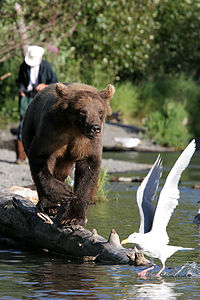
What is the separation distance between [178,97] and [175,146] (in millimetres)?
4419

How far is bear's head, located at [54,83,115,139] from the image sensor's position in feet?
24.3

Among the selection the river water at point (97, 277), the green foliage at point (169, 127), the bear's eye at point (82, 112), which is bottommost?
the green foliage at point (169, 127)

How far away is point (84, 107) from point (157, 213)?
1.34 metres

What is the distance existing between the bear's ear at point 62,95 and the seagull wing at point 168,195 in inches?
53.7

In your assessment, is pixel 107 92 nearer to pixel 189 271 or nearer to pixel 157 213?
pixel 157 213

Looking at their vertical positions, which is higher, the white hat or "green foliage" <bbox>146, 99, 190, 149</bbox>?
the white hat

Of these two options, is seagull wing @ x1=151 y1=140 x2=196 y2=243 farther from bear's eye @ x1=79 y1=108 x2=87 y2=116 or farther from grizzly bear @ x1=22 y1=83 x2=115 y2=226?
bear's eye @ x1=79 y1=108 x2=87 y2=116

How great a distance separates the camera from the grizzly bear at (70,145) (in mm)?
7539

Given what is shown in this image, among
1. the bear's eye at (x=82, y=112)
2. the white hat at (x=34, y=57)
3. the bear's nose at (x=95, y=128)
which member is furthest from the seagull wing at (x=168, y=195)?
the white hat at (x=34, y=57)

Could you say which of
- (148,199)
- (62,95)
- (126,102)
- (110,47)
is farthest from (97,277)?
(126,102)

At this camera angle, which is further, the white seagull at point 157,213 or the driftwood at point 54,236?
the driftwood at point 54,236

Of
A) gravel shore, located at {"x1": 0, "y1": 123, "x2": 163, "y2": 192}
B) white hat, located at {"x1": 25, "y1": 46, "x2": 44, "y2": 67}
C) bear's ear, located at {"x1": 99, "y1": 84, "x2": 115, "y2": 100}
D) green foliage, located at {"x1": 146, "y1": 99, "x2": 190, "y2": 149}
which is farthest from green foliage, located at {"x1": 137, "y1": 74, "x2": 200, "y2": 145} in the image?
bear's ear, located at {"x1": 99, "y1": 84, "x2": 115, "y2": 100}

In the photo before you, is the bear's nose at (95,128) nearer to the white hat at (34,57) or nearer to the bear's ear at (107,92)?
the bear's ear at (107,92)

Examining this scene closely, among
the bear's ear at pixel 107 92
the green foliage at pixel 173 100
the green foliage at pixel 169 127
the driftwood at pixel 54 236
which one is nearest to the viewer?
the driftwood at pixel 54 236
